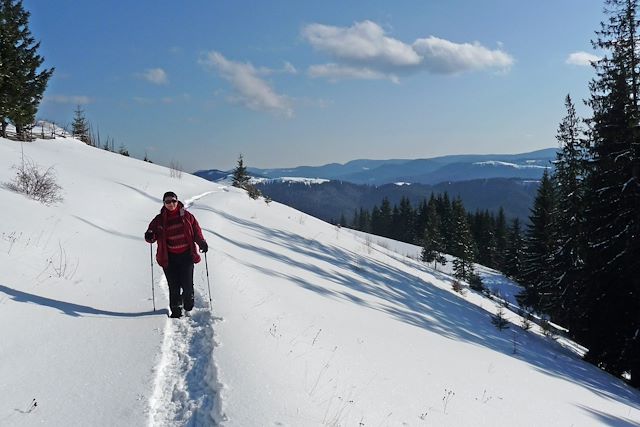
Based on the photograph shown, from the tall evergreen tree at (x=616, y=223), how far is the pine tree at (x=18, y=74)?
27.0 meters

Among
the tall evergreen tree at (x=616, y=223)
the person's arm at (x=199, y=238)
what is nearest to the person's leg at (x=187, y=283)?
the person's arm at (x=199, y=238)

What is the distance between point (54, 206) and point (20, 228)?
3072 mm

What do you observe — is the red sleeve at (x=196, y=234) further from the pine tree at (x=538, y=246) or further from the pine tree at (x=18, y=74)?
the pine tree at (x=538, y=246)

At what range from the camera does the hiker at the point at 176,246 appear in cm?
639

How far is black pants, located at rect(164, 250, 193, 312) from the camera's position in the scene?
6402mm

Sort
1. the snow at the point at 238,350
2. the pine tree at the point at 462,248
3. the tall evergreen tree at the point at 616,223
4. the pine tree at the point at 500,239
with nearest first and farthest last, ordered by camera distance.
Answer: the snow at the point at 238,350
the tall evergreen tree at the point at 616,223
the pine tree at the point at 462,248
the pine tree at the point at 500,239

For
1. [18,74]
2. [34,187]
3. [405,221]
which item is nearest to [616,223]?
[34,187]

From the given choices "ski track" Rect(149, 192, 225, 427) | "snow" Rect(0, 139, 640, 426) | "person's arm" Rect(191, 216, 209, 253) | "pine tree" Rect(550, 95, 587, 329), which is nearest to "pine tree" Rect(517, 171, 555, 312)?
"pine tree" Rect(550, 95, 587, 329)

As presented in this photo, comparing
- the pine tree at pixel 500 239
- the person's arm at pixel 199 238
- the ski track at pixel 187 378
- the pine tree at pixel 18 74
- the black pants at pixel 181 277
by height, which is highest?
the pine tree at pixel 18 74

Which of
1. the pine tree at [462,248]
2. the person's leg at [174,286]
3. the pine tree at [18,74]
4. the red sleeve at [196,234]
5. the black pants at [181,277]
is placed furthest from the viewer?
the pine tree at [462,248]

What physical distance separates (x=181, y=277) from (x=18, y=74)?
23.7 m

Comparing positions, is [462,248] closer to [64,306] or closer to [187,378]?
[64,306]

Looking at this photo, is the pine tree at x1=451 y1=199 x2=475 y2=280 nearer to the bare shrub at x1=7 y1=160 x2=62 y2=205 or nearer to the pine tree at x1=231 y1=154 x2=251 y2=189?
the pine tree at x1=231 y1=154 x2=251 y2=189

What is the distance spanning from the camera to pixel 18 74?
23281 millimetres
